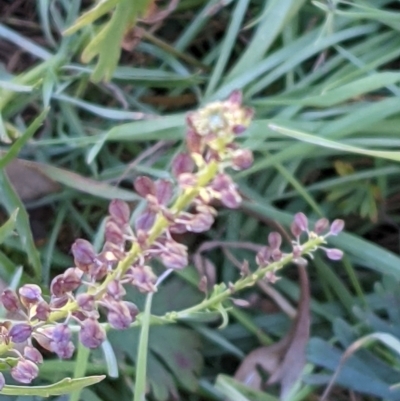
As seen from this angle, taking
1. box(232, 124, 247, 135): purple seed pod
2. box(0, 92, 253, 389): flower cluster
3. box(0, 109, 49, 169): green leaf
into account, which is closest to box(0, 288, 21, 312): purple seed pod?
box(0, 92, 253, 389): flower cluster

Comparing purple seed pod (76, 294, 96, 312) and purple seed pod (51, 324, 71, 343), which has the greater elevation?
purple seed pod (76, 294, 96, 312)

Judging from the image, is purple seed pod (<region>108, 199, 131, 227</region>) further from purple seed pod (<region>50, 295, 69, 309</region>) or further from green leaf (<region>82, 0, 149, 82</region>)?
green leaf (<region>82, 0, 149, 82</region>)

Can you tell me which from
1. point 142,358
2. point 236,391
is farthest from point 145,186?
point 236,391

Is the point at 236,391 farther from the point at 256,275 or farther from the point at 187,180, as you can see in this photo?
the point at 187,180

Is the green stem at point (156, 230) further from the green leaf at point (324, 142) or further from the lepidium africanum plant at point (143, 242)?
the green leaf at point (324, 142)

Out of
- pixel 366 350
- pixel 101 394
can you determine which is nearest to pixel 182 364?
pixel 101 394

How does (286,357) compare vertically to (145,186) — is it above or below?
below
